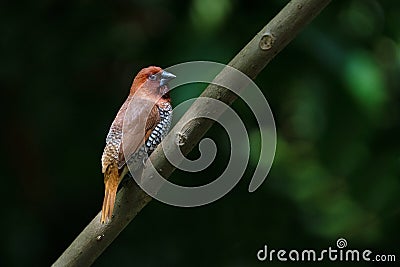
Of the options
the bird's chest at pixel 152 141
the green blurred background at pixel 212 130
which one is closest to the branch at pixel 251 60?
the bird's chest at pixel 152 141

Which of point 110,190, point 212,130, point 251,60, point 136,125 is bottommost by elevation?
point 212,130

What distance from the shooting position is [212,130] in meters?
3.56

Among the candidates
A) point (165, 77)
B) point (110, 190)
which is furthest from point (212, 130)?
point (110, 190)

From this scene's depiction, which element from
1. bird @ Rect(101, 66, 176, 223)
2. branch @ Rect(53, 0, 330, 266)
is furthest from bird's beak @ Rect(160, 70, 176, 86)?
branch @ Rect(53, 0, 330, 266)

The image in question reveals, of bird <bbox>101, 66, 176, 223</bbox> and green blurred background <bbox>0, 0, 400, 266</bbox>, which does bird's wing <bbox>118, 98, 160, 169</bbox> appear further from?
green blurred background <bbox>0, 0, 400, 266</bbox>

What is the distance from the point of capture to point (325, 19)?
11.0 feet

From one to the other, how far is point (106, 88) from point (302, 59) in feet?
2.90

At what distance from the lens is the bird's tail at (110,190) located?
195cm

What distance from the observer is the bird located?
1977 millimetres

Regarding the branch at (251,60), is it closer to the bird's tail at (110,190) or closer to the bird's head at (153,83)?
the bird's tail at (110,190)

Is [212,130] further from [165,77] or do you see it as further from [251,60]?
[251,60]

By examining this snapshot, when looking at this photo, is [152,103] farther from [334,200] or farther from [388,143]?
[334,200]

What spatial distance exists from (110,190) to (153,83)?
28 centimetres

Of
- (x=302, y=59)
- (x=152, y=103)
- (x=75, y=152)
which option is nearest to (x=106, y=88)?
(x=75, y=152)
